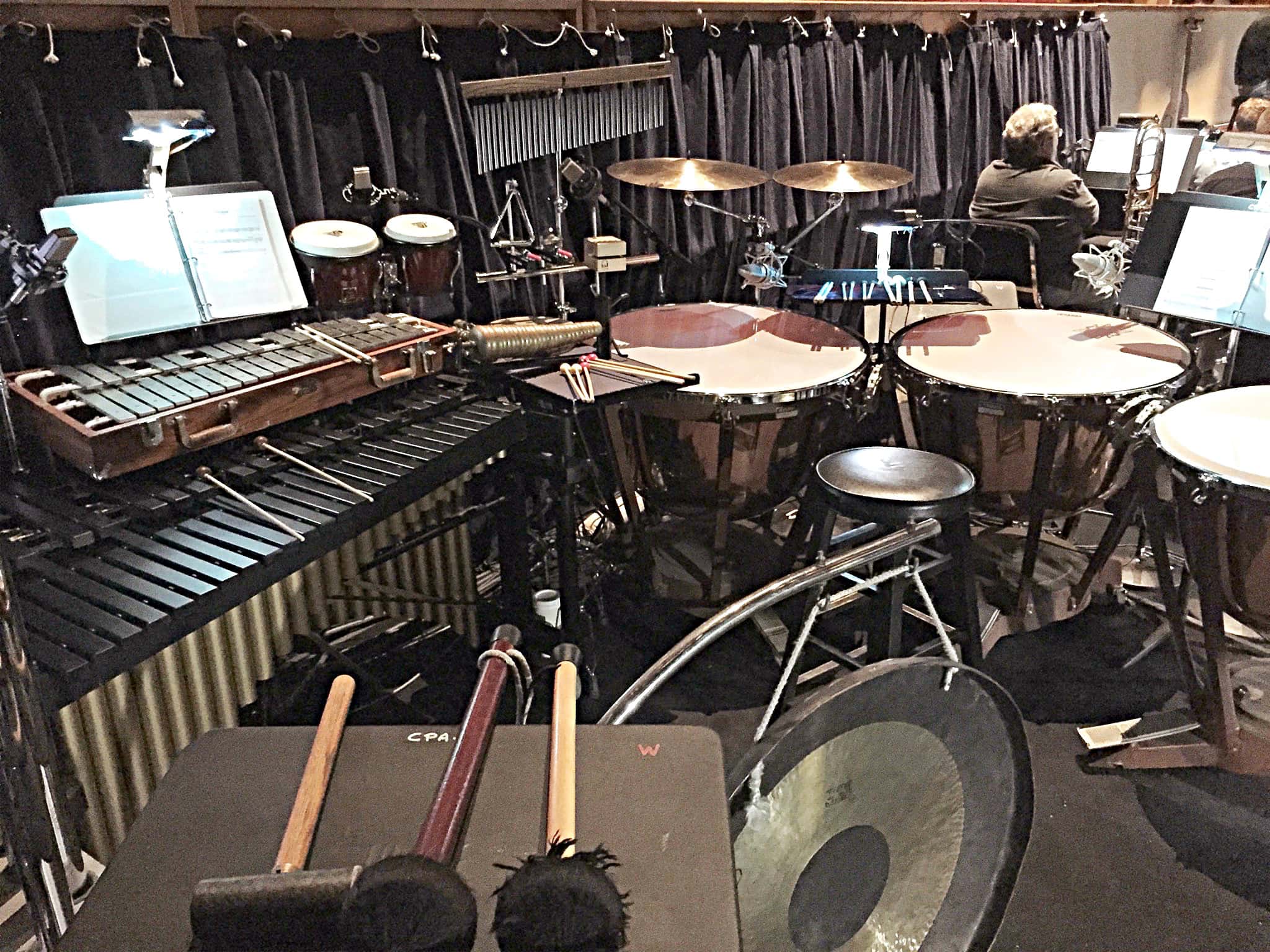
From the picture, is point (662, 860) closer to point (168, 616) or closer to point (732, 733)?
point (168, 616)

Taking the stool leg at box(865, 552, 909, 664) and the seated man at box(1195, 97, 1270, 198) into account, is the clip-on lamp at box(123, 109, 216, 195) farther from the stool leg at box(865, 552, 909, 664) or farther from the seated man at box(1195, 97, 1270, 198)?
the seated man at box(1195, 97, 1270, 198)

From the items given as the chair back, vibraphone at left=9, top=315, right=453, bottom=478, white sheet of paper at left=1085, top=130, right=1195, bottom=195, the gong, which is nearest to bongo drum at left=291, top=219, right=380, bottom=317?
vibraphone at left=9, top=315, right=453, bottom=478

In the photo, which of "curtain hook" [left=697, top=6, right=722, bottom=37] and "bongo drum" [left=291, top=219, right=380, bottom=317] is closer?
"bongo drum" [left=291, top=219, right=380, bottom=317]

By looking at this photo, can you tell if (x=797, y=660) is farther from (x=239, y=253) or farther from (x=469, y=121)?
(x=469, y=121)

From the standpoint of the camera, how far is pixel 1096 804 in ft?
8.29

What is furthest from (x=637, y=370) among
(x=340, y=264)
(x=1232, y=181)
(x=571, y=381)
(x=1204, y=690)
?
(x=1232, y=181)

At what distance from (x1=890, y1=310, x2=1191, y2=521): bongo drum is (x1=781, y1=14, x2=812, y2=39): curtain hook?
173 centimetres

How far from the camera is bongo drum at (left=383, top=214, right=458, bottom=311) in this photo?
8.59 ft

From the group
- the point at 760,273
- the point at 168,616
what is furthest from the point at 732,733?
Answer: the point at 168,616

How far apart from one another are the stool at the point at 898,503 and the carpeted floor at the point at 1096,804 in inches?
17.2

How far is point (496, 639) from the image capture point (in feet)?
3.92

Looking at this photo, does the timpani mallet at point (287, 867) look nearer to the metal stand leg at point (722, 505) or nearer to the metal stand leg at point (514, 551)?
the metal stand leg at point (514, 551)

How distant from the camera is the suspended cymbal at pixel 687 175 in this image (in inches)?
122

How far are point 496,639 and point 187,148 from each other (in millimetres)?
1925
